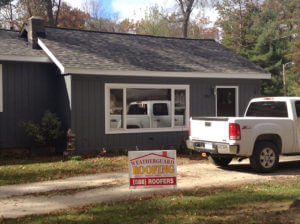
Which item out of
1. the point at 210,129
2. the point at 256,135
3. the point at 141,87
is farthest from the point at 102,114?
the point at 256,135

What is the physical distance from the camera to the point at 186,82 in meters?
15.3

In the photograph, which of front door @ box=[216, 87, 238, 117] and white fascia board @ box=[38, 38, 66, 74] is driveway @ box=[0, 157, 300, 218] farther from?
front door @ box=[216, 87, 238, 117]

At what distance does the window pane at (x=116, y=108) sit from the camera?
14055 mm

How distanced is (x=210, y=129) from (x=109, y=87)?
15.5ft

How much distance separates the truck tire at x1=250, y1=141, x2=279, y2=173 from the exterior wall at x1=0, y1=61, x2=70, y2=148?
20.4 feet

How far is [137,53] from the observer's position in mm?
15844

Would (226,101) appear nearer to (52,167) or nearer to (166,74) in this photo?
(166,74)

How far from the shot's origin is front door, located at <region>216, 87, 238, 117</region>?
16359 mm

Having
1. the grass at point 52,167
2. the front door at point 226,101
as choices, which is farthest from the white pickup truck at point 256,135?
the front door at point 226,101

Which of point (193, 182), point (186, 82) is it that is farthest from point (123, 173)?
point (186, 82)

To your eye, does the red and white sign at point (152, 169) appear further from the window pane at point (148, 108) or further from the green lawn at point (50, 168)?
the window pane at point (148, 108)

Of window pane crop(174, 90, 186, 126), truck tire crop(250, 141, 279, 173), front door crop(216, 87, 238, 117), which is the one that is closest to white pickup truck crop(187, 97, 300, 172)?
truck tire crop(250, 141, 279, 173)

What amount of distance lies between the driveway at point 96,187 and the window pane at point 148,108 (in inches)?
132

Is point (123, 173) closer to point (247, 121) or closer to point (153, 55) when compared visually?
point (247, 121)
